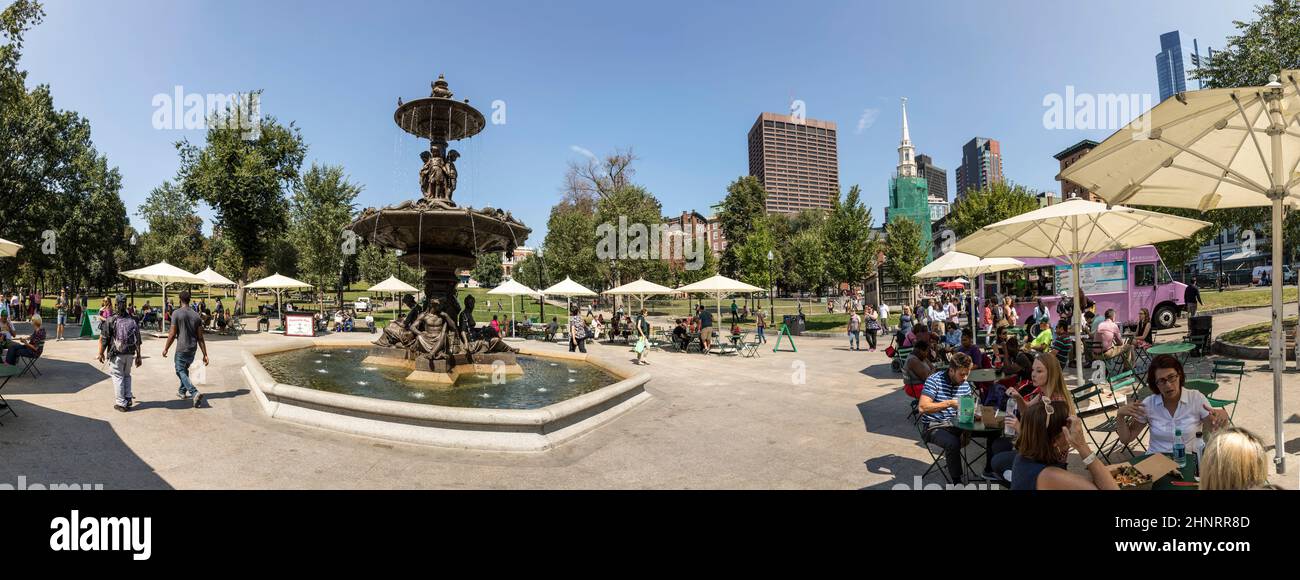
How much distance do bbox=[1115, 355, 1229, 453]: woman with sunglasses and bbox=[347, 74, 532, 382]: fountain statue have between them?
11.4 metres

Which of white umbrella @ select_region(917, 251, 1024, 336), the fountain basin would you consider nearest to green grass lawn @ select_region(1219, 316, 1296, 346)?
white umbrella @ select_region(917, 251, 1024, 336)

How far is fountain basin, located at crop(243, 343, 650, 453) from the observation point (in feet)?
22.8

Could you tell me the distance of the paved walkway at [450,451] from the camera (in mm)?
5727

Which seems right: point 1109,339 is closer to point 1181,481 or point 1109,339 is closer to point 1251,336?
point 1251,336

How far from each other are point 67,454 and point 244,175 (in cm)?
3506

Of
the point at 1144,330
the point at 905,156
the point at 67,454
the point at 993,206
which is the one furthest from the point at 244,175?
the point at 905,156

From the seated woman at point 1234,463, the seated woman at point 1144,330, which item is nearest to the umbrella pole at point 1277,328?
the seated woman at point 1234,463

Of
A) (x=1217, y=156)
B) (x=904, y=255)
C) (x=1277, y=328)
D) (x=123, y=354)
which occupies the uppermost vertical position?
(x=904, y=255)

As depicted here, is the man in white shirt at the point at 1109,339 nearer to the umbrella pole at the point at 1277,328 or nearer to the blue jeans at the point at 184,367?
the umbrella pole at the point at 1277,328

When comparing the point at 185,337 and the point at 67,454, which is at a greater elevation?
the point at 185,337

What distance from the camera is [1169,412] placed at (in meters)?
4.91
